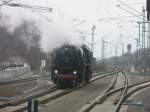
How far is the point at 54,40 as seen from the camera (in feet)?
104

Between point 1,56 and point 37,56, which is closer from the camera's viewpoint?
point 1,56

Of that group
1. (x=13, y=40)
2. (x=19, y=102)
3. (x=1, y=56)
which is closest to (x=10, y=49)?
(x=13, y=40)

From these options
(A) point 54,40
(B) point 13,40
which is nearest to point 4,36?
(B) point 13,40

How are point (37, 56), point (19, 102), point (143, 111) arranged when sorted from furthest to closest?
1. point (37, 56)
2. point (19, 102)
3. point (143, 111)

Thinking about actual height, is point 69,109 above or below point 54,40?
below

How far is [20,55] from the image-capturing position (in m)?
68.2

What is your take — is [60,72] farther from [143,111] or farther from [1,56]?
[1,56]

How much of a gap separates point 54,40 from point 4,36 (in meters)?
33.7

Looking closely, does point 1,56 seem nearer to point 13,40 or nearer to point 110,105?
point 13,40

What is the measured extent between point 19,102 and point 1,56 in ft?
136

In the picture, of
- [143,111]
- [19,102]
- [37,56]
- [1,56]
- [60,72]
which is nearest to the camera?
[143,111]

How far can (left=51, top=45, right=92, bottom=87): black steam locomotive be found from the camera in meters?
29.6

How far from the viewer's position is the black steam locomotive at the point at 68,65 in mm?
29562

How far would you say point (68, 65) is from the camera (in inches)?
1174
